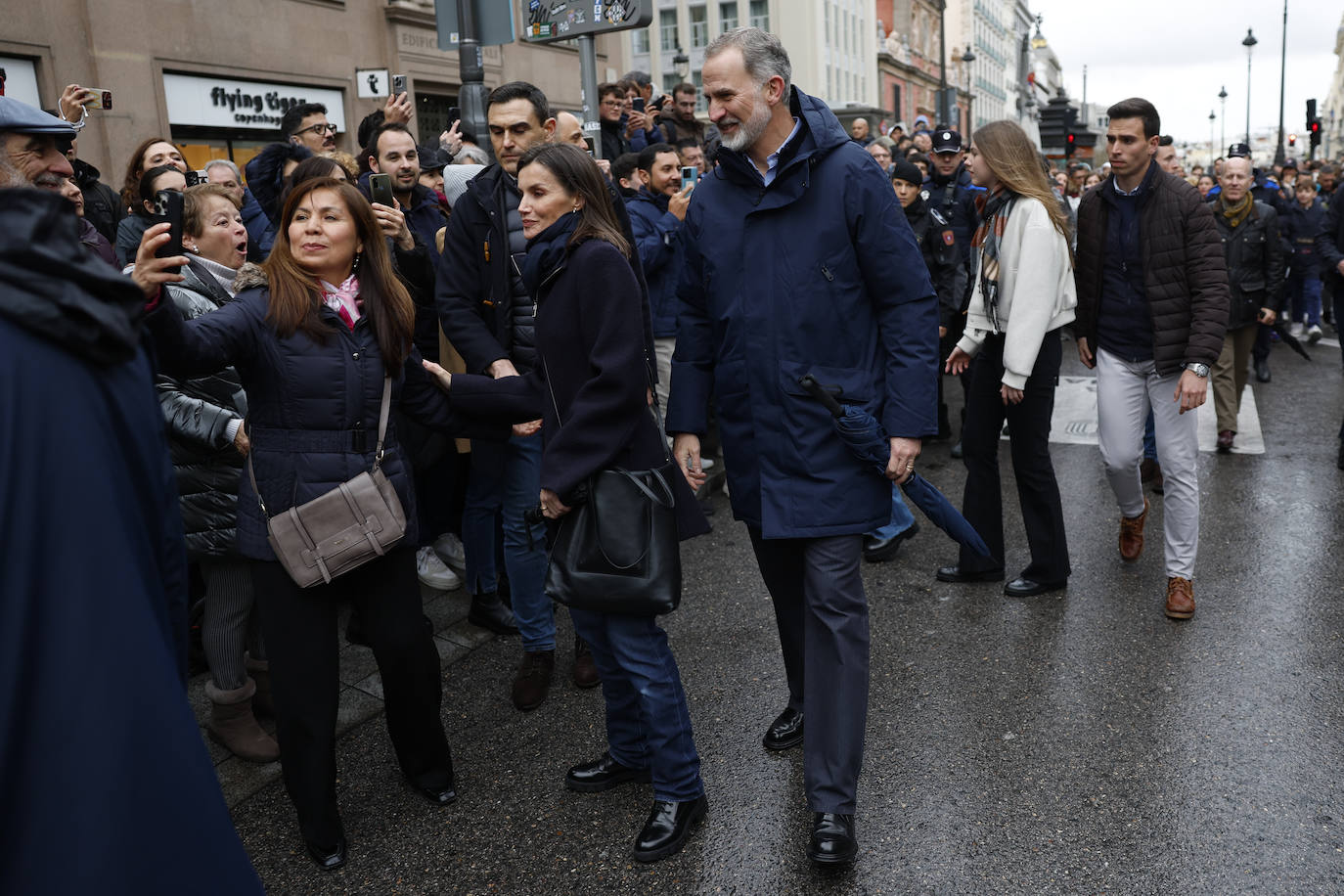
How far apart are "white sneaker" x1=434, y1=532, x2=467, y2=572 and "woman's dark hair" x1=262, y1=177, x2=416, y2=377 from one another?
2476 millimetres

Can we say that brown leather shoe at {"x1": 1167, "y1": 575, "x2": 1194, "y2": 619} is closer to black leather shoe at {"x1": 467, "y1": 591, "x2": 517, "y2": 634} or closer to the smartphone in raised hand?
black leather shoe at {"x1": 467, "y1": 591, "x2": 517, "y2": 634}

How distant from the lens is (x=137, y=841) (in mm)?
Answer: 1645

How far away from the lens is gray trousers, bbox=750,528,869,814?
3242mm

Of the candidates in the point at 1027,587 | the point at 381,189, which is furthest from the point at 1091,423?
the point at 381,189

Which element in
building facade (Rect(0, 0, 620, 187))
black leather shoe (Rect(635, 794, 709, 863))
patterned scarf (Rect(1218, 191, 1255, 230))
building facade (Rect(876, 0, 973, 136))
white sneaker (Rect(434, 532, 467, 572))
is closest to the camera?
black leather shoe (Rect(635, 794, 709, 863))

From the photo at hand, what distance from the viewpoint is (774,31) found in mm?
52312

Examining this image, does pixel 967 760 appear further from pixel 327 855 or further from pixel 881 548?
pixel 881 548

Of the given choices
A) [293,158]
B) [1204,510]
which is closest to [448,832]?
[293,158]

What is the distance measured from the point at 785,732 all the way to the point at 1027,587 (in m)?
1.89

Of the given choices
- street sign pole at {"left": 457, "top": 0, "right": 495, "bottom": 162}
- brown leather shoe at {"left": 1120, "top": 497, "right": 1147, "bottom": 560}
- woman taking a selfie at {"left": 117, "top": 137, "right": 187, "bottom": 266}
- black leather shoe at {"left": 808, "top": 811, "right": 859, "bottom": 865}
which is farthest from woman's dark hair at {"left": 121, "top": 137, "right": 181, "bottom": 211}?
brown leather shoe at {"left": 1120, "top": 497, "right": 1147, "bottom": 560}

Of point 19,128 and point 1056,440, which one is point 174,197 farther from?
point 1056,440

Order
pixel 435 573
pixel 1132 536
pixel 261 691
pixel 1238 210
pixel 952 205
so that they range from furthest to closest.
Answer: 1. pixel 1238 210
2. pixel 952 205
3. pixel 435 573
4. pixel 1132 536
5. pixel 261 691

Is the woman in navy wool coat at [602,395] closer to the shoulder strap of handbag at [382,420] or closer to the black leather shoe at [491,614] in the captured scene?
the shoulder strap of handbag at [382,420]

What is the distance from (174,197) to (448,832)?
2.05 m
